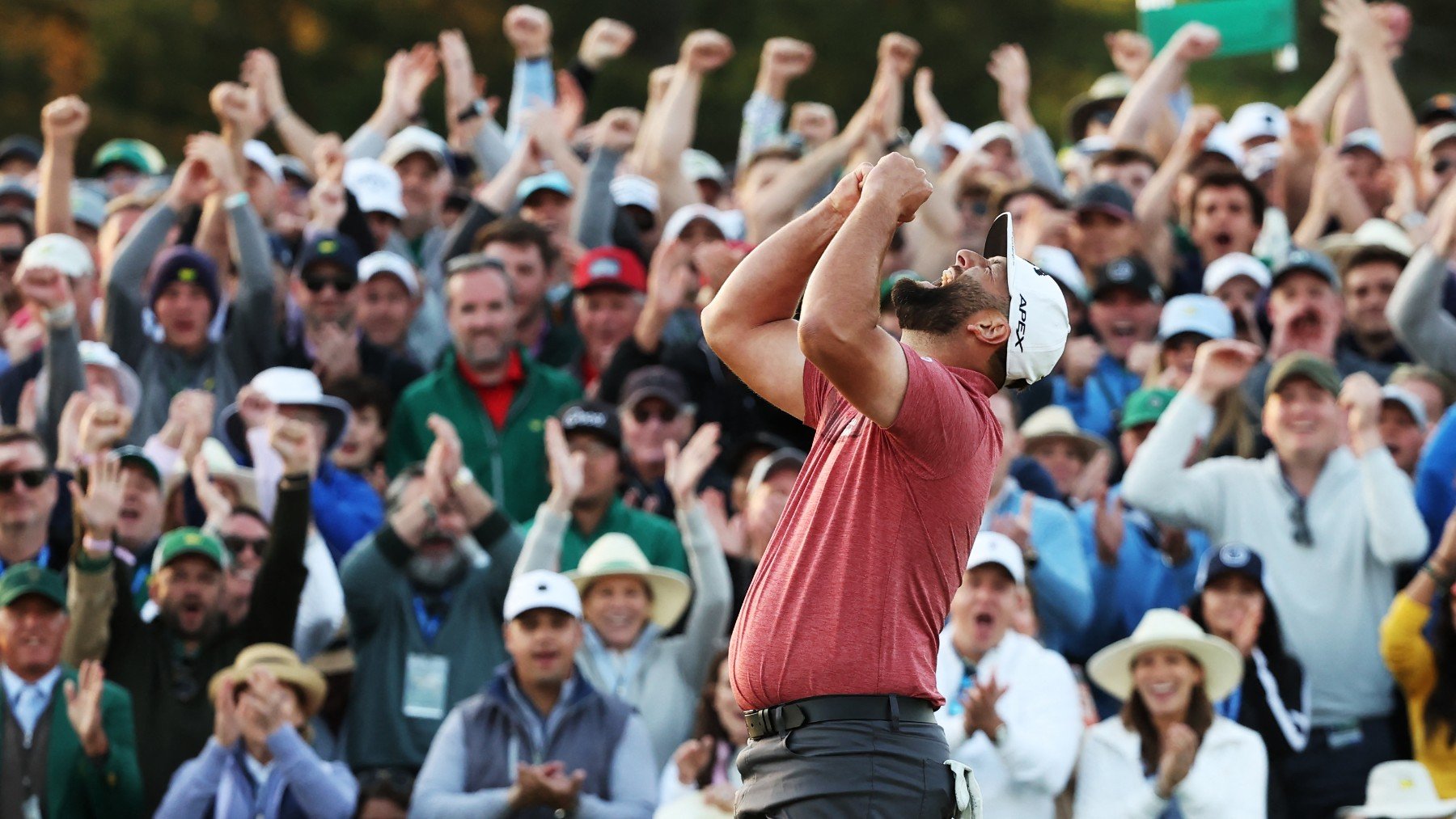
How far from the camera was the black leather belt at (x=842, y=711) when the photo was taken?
5.41 metres

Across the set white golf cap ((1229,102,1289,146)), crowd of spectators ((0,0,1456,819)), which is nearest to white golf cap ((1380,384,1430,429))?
crowd of spectators ((0,0,1456,819))

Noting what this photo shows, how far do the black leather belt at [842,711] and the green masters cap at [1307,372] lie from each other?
15.0 feet

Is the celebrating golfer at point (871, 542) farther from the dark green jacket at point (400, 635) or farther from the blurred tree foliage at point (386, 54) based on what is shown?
the blurred tree foliage at point (386, 54)

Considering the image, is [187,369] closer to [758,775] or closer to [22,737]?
[22,737]

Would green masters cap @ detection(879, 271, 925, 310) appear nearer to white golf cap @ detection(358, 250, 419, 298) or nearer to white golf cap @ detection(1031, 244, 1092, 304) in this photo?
white golf cap @ detection(1031, 244, 1092, 304)

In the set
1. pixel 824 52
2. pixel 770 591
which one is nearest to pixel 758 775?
pixel 770 591

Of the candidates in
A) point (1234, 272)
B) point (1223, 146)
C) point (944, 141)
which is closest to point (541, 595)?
point (1234, 272)

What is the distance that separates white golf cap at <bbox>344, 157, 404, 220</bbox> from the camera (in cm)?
1253

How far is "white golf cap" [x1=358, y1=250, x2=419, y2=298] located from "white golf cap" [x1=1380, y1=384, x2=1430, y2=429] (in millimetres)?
4616

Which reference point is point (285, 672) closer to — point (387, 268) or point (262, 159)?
point (387, 268)

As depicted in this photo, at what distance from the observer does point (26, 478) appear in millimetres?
9805

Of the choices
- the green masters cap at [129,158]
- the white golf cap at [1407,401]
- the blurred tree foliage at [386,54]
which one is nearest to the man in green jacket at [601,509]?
the white golf cap at [1407,401]

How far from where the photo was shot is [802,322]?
528cm

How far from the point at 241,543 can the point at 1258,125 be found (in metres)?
7.15
